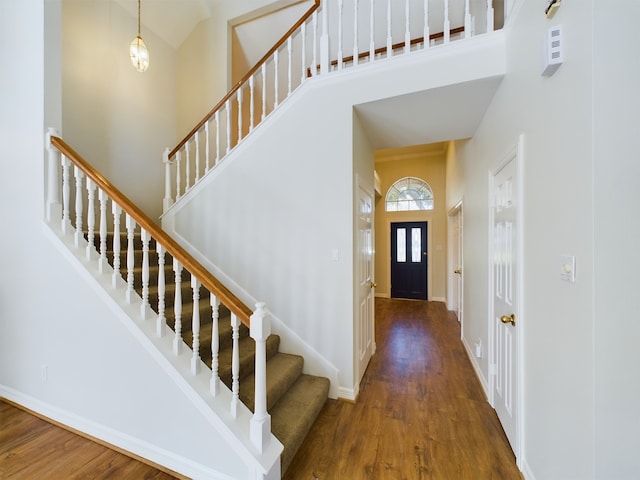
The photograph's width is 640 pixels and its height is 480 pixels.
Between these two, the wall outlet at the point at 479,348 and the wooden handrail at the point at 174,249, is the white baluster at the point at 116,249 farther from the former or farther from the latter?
the wall outlet at the point at 479,348

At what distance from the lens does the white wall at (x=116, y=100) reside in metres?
2.90

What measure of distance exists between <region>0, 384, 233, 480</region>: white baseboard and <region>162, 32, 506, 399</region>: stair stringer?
45.6 inches

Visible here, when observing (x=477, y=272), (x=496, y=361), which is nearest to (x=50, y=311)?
(x=496, y=361)

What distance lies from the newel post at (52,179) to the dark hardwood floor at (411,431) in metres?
2.41

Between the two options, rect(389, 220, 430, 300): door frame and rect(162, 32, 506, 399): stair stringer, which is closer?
rect(162, 32, 506, 399): stair stringer

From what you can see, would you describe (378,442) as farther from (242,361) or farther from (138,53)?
(138,53)

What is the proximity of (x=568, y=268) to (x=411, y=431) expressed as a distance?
1554mm

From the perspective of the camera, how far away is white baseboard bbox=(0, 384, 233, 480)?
61.4 inches

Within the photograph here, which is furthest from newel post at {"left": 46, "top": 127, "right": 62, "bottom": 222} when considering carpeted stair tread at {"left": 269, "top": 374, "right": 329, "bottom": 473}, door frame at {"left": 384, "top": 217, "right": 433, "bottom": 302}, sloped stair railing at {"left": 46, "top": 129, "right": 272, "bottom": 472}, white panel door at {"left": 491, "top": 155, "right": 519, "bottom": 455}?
door frame at {"left": 384, "top": 217, "right": 433, "bottom": 302}

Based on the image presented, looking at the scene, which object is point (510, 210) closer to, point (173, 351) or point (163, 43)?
point (173, 351)

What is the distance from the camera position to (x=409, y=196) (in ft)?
21.2

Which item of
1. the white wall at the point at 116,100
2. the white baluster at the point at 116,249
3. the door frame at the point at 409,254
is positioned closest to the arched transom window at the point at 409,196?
the door frame at the point at 409,254

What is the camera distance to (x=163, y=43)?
3.87 m

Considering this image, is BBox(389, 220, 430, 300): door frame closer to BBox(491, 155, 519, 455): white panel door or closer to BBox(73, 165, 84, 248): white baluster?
BBox(491, 155, 519, 455): white panel door
